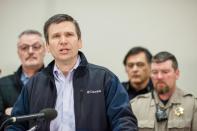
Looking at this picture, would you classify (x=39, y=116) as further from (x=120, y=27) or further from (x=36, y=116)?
(x=120, y=27)

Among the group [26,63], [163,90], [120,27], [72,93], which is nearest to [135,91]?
[163,90]

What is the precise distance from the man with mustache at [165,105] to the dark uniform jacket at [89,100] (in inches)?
Result: 49.3

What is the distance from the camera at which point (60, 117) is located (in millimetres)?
2059

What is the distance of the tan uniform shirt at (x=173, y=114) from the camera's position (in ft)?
10.6

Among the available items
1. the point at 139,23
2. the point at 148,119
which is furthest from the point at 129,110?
the point at 139,23

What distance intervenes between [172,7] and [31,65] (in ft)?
5.31

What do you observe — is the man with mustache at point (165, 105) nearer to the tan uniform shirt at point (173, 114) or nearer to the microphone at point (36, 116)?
the tan uniform shirt at point (173, 114)

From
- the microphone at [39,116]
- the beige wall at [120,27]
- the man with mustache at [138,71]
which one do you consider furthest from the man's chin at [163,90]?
the microphone at [39,116]

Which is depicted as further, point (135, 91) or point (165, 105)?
point (135, 91)

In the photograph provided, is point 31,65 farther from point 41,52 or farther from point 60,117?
point 60,117

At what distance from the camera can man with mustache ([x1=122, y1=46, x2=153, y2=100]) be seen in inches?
157

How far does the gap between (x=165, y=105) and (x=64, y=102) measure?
4.73 feet

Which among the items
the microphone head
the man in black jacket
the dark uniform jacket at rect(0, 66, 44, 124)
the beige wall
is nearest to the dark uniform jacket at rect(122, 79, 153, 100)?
the beige wall

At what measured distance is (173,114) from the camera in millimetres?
3268
